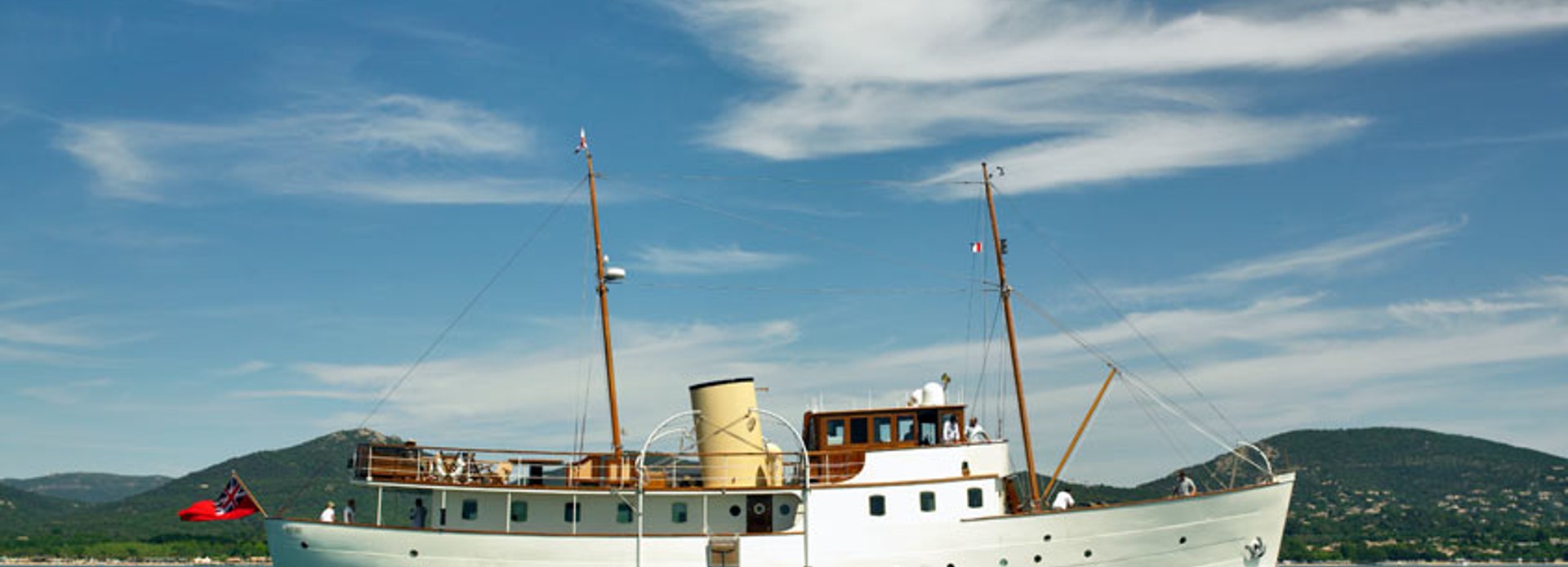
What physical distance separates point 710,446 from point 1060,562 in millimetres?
7292

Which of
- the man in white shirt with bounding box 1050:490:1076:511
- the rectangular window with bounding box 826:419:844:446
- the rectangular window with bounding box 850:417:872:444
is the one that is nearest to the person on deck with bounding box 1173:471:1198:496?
the man in white shirt with bounding box 1050:490:1076:511

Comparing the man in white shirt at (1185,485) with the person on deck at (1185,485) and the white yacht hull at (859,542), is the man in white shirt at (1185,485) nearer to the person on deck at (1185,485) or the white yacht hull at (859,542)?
the person on deck at (1185,485)

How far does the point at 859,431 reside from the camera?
82.3 ft

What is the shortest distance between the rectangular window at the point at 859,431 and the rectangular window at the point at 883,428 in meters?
0.18

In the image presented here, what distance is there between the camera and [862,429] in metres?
25.1

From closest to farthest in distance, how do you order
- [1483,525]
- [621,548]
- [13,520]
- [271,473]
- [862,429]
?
[621,548] < [862,429] < [1483,525] < [271,473] < [13,520]

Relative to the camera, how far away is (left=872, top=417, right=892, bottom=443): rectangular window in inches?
987

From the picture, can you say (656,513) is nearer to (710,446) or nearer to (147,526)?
(710,446)

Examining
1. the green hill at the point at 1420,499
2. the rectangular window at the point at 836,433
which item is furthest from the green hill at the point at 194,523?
the green hill at the point at 1420,499

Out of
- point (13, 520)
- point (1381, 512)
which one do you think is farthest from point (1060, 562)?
point (13, 520)

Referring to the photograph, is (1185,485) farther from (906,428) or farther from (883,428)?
(883,428)

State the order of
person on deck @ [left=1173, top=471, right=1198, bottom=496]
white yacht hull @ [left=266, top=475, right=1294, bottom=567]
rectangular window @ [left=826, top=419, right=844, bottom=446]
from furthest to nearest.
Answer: rectangular window @ [left=826, top=419, right=844, bottom=446]
person on deck @ [left=1173, top=471, right=1198, bottom=496]
white yacht hull @ [left=266, top=475, right=1294, bottom=567]

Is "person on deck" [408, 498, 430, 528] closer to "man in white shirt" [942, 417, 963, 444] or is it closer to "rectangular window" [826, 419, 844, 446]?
"rectangular window" [826, 419, 844, 446]

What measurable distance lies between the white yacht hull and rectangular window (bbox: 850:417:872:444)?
141 cm
